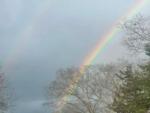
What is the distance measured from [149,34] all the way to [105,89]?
3558 cm

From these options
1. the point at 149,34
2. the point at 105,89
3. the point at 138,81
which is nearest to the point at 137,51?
the point at 149,34

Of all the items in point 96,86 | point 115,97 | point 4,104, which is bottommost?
point 4,104

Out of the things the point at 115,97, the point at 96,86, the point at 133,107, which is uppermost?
the point at 96,86

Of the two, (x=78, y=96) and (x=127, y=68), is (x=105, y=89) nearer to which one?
(x=78, y=96)

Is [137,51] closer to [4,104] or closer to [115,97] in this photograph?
[4,104]

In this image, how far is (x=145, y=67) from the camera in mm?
42781

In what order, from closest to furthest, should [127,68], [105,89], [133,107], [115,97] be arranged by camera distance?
[133,107], [127,68], [115,97], [105,89]

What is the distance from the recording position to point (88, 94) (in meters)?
73.8

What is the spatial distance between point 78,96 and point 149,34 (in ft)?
131

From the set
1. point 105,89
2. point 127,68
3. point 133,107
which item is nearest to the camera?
point 133,107

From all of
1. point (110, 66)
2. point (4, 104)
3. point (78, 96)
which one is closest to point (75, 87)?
point (78, 96)

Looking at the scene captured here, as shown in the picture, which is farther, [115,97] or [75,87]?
[75,87]

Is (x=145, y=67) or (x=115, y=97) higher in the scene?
(x=115, y=97)

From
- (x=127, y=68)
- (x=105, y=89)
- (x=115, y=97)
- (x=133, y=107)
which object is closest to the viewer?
(x=133, y=107)
